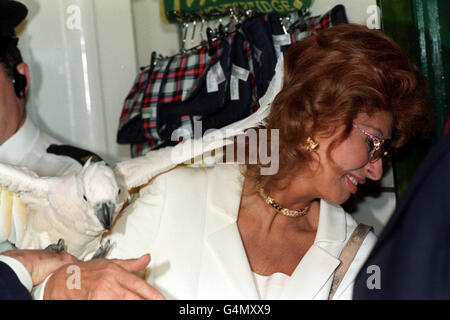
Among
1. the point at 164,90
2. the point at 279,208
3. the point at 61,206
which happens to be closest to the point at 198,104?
the point at 164,90

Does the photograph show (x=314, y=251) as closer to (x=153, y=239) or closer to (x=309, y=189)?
(x=309, y=189)

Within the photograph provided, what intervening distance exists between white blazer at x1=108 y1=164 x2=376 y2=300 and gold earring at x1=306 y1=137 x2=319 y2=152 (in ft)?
0.52

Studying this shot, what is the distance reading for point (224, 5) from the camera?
1.39 meters

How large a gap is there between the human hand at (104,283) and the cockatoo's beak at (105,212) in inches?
5.4

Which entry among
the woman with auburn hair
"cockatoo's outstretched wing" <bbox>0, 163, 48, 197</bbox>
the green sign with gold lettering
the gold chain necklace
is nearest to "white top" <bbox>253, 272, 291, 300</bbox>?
the woman with auburn hair

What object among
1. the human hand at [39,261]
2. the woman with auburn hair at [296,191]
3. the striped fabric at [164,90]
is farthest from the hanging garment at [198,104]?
the human hand at [39,261]

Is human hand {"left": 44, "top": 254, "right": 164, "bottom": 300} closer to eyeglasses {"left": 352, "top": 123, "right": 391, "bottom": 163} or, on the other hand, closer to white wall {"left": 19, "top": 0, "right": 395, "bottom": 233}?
eyeglasses {"left": 352, "top": 123, "right": 391, "bottom": 163}

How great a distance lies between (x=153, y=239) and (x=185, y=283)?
10 cm

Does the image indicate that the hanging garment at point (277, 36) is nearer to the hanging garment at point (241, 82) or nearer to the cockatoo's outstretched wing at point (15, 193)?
the hanging garment at point (241, 82)

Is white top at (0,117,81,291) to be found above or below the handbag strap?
above

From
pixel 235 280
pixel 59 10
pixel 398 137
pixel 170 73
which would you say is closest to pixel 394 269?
pixel 235 280

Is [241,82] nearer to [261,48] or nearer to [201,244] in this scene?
[261,48]

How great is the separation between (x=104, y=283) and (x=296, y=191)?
47 centimetres

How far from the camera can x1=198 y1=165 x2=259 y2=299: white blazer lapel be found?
0.93 m
